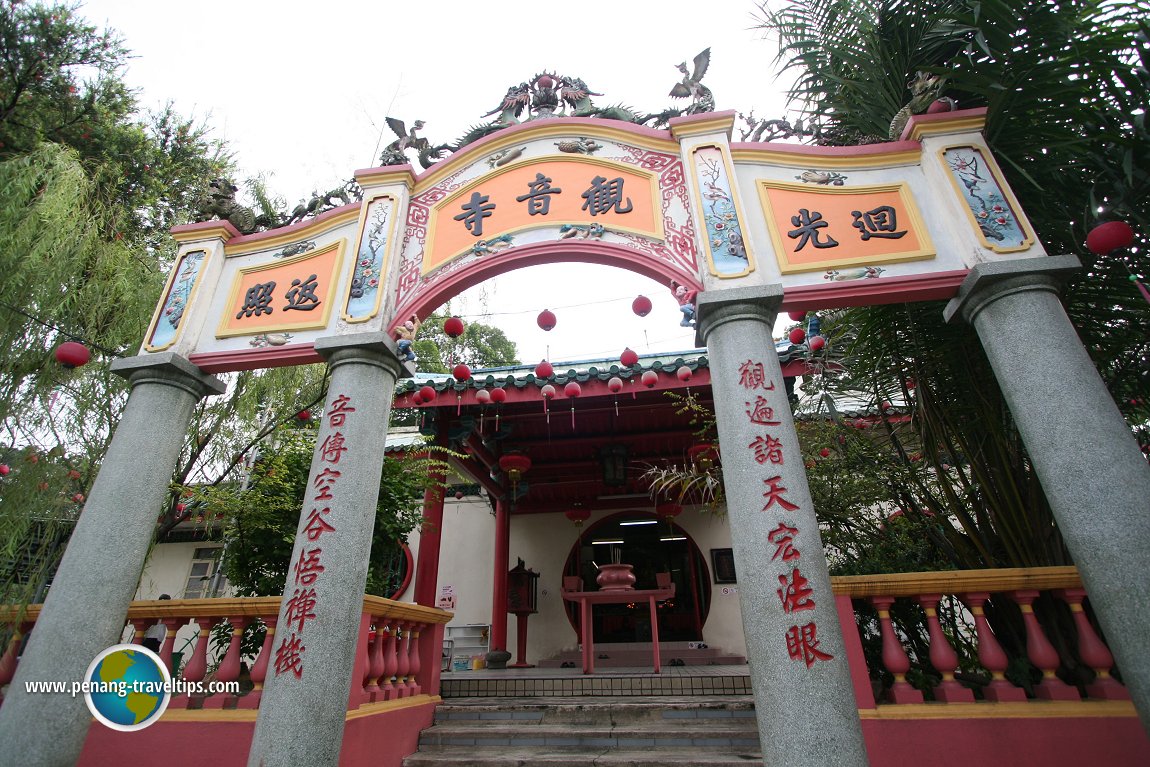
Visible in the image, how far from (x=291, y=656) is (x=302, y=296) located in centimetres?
274

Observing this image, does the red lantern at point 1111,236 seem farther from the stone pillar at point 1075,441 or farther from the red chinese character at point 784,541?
the red chinese character at point 784,541

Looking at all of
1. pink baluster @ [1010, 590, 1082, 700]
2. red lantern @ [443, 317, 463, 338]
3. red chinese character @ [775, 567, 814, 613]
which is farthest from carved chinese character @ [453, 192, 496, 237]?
pink baluster @ [1010, 590, 1082, 700]

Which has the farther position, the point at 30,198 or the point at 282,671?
the point at 30,198

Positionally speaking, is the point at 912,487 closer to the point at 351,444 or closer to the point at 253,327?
the point at 351,444

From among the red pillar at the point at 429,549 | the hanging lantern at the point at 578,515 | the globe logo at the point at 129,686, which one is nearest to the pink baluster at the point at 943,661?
the globe logo at the point at 129,686

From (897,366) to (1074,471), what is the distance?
4.66 ft

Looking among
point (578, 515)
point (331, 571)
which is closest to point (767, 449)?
point (331, 571)

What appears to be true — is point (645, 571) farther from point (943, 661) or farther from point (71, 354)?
point (71, 354)

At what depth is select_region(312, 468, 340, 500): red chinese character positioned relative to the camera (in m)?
3.68

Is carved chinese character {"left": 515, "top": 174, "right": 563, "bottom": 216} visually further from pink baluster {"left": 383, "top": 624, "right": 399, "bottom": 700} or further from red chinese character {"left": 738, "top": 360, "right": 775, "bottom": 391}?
pink baluster {"left": 383, "top": 624, "right": 399, "bottom": 700}

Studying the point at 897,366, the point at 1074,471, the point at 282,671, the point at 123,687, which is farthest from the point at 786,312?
the point at 123,687

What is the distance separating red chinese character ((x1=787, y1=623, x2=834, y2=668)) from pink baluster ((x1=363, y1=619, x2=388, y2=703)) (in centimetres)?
282

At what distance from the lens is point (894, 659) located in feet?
10.4

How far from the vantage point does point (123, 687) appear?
3.57 meters
